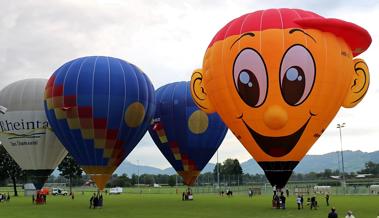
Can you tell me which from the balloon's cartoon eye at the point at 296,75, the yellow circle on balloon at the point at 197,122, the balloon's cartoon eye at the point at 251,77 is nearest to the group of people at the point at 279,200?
the balloon's cartoon eye at the point at 251,77

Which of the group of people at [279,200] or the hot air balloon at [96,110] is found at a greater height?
the hot air balloon at [96,110]

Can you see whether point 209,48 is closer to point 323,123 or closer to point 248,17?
point 248,17

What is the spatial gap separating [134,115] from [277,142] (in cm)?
1076

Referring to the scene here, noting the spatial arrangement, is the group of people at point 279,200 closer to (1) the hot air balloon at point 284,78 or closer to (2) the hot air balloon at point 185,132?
(1) the hot air balloon at point 284,78

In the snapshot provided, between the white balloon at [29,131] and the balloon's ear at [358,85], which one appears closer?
the balloon's ear at [358,85]

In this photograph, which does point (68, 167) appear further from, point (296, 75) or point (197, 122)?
point (296, 75)

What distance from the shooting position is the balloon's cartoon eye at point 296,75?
17984mm

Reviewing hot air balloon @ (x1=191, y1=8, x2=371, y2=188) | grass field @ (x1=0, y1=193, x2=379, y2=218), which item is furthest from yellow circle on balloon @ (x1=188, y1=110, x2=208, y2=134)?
hot air balloon @ (x1=191, y1=8, x2=371, y2=188)

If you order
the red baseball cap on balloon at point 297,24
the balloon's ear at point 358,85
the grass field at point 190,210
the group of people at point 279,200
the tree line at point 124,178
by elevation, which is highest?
the red baseball cap on balloon at point 297,24

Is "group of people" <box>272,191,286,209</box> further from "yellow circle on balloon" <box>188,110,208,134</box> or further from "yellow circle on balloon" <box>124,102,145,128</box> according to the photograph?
"yellow circle on balloon" <box>188,110,208,134</box>

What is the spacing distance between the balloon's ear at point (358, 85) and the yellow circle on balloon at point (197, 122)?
14.3 metres

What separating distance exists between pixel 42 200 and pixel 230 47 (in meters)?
21.2

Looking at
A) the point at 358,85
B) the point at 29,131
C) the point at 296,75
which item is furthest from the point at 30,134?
the point at 358,85

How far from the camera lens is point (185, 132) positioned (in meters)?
32.9
